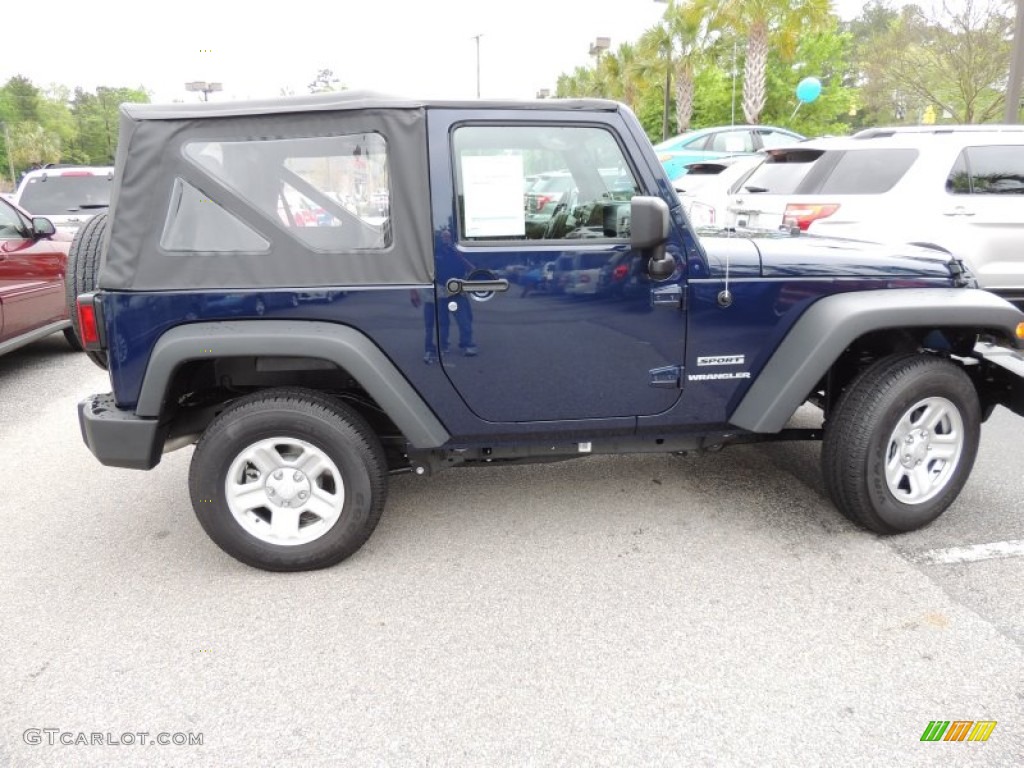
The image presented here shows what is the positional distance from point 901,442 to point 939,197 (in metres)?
3.56

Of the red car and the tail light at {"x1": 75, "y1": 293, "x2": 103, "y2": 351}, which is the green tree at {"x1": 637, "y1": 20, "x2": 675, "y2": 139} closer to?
the red car

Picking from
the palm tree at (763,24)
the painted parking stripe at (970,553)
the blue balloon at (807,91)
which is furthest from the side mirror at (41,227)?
the palm tree at (763,24)

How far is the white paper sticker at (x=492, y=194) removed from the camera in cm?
306

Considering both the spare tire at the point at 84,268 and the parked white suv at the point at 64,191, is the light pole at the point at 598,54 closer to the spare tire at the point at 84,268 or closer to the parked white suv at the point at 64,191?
the parked white suv at the point at 64,191

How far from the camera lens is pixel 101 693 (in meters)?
2.54

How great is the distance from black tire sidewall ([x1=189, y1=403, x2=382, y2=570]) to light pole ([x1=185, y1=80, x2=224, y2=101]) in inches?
560

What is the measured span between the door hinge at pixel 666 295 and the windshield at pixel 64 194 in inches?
366

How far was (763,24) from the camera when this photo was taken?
2270 centimetres

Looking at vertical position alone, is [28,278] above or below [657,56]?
below

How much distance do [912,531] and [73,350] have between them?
7.71m

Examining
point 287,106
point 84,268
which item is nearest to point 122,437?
point 84,268

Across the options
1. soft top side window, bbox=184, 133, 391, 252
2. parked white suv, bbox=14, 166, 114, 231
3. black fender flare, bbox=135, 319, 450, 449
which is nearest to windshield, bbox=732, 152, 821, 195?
soft top side window, bbox=184, 133, 391, 252

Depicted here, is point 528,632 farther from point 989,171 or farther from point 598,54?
point 598,54

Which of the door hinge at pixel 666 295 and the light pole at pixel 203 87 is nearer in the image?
the door hinge at pixel 666 295
